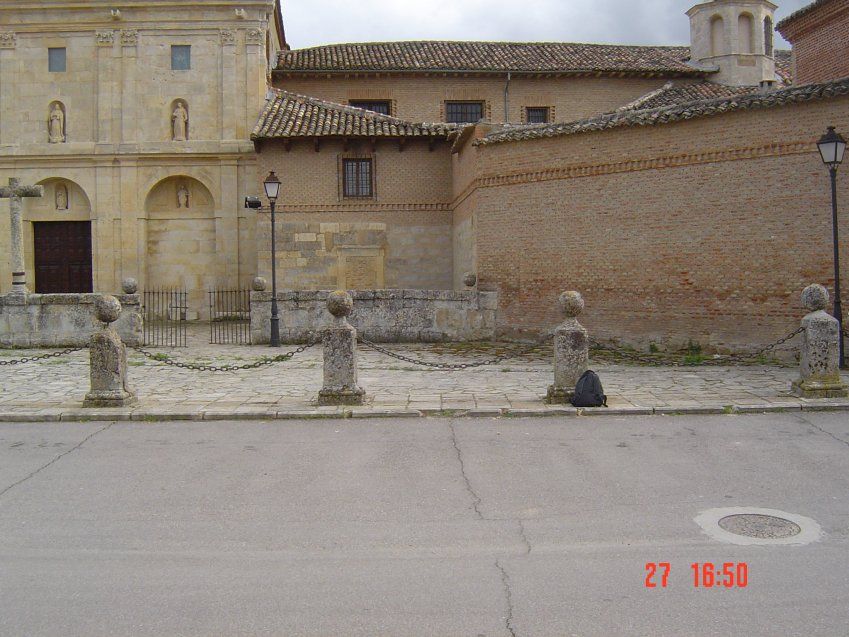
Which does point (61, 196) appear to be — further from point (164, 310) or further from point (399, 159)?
point (399, 159)

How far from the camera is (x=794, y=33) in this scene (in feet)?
68.8

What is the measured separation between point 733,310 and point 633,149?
159 inches

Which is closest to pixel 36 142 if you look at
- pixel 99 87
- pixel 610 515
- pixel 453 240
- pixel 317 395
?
pixel 99 87

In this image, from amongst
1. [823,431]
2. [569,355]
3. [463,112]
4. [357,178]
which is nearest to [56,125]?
[357,178]

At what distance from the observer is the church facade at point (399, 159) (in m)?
15.2

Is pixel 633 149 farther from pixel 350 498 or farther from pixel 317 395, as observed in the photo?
pixel 350 498

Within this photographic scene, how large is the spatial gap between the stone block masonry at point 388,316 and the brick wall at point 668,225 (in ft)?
3.56

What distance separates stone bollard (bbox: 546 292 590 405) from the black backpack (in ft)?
0.85

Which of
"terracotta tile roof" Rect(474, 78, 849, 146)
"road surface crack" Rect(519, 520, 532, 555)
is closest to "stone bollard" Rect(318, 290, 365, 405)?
"road surface crack" Rect(519, 520, 532, 555)

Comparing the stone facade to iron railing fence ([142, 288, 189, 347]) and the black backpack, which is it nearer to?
iron railing fence ([142, 288, 189, 347])

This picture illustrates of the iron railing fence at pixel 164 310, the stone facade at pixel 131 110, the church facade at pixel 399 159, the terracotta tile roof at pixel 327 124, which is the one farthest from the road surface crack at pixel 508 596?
the stone facade at pixel 131 110

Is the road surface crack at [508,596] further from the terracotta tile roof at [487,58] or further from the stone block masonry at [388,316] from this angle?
the terracotta tile roof at [487,58]

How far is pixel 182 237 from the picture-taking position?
25578 millimetres

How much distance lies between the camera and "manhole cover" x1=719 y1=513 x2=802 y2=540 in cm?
505
